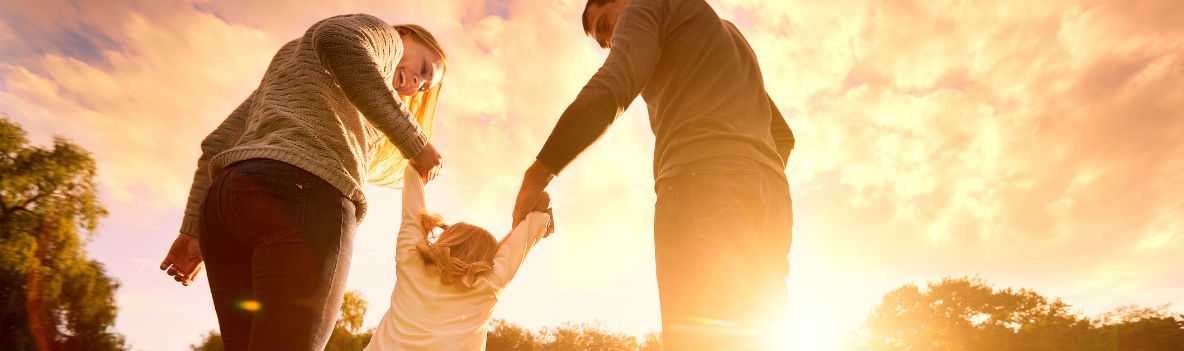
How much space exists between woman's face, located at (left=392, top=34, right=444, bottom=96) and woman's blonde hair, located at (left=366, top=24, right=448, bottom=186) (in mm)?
36

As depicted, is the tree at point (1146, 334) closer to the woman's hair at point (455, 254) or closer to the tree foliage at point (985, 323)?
the tree foliage at point (985, 323)

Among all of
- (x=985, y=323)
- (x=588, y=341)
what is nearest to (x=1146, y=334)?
(x=985, y=323)

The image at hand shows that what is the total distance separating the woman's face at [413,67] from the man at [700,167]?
1.37 m

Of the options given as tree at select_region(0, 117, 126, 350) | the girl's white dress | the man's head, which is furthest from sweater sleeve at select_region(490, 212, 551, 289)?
tree at select_region(0, 117, 126, 350)

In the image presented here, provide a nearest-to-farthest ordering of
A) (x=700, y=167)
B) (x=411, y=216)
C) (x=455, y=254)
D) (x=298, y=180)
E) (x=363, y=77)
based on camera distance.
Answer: (x=700, y=167) < (x=298, y=180) < (x=363, y=77) < (x=411, y=216) < (x=455, y=254)

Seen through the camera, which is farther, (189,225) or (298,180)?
(189,225)

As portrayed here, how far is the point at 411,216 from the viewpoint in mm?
3879

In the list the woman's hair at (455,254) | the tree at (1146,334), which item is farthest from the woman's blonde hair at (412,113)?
the tree at (1146,334)

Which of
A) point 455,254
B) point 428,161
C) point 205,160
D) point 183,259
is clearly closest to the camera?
point 428,161

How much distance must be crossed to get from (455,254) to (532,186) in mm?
2521

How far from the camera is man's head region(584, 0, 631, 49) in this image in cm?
274

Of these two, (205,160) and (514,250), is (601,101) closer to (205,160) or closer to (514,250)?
(205,160)

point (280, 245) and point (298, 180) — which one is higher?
point (298, 180)

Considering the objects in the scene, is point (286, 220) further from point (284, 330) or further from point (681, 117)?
point (681, 117)
